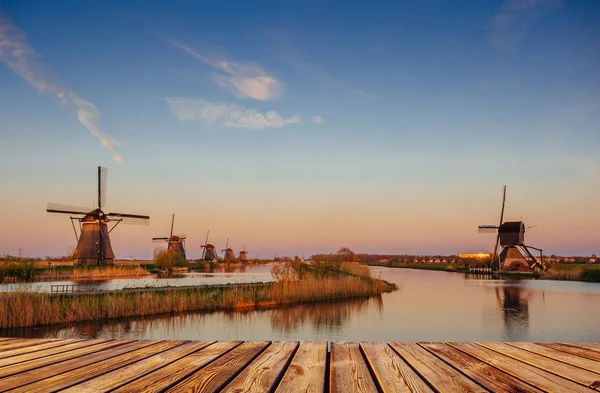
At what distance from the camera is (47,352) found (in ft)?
9.61

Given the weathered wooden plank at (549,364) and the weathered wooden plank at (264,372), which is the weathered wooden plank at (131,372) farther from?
the weathered wooden plank at (549,364)

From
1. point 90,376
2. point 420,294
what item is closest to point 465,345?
point 90,376

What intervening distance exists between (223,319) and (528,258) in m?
43.7

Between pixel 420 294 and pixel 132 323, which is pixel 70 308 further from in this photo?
pixel 420 294

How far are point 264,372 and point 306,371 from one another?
0.21 meters

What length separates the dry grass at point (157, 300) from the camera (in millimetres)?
15383

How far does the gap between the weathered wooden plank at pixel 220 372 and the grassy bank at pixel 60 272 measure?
30712mm

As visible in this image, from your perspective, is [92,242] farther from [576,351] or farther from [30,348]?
[576,351]

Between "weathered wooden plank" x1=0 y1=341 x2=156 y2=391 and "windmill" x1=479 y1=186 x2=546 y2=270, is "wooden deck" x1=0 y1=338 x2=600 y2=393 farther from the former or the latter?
"windmill" x1=479 y1=186 x2=546 y2=270

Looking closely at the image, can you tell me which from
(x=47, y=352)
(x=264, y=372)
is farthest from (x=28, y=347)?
(x=264, y=372)

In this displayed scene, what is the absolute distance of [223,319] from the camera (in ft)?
60.5

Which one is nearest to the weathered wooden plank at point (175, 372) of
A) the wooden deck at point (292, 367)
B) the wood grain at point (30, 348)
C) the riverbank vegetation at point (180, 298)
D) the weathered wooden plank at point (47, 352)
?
the wooden deck at point (292, 367)

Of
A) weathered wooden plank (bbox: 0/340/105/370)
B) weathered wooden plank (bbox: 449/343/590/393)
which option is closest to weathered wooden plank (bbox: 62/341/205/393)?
weathered wooden plank (bbox: 0/340/105/370)

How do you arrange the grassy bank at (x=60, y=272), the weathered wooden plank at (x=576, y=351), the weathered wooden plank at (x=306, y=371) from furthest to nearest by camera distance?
1. the grassy bank at (x=60, y=272)
2. the weathered wooden plank at (x=576, y=351)
3. the weathered wooden plank at (x=306, y=371)
